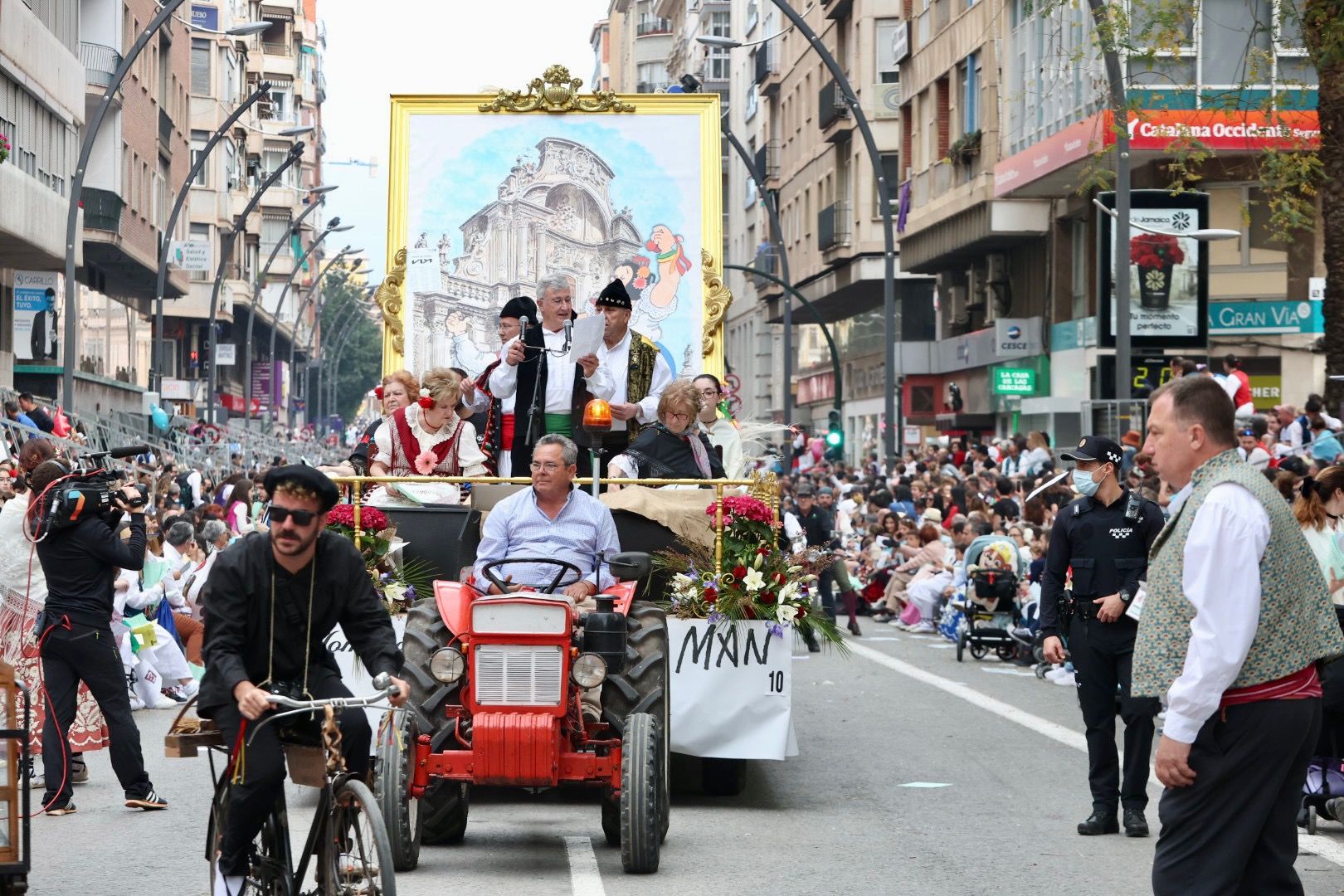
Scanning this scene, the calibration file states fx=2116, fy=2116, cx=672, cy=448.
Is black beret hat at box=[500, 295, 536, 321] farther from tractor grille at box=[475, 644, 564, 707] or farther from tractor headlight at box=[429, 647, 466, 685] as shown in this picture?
tractor grille at box=[475, 644, 564, 707]

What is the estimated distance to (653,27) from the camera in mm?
109062

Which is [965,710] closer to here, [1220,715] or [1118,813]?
[1118,813]

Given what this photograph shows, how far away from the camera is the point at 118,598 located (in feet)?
51.6

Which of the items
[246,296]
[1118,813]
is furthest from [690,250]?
[246,296]

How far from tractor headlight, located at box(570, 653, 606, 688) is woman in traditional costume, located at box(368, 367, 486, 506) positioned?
344cm

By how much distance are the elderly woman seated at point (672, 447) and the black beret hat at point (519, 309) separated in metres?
1.42

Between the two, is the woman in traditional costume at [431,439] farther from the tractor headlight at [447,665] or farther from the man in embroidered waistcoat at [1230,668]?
the man in embroidered waistcoat at [1230,668]

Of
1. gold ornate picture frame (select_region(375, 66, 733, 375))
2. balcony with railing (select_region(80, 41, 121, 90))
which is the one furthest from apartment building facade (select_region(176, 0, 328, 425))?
gold ornate picture frame (select_region(375, 66, 733, 375))

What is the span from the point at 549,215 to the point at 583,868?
658 centimetres

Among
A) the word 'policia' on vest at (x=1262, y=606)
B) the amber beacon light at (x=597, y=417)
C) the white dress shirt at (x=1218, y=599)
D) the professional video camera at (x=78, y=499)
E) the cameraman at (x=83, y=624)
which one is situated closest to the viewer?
the white dress shirt at (x=1218, y=599)

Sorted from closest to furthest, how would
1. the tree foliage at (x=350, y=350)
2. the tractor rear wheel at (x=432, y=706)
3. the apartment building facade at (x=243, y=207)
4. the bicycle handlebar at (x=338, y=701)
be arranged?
1. the bicycle handlebar at (x=338, y=701)
2. the tractor rear wheel at (x=432, y=706)
3. the apartment building facade at (x=243, y=207)
4. the tree foliage at (x=350, y=350)

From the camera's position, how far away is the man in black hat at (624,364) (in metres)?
13.0

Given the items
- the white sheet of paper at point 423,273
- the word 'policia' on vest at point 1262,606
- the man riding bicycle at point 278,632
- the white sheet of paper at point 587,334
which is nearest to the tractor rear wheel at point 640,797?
the man riding bicycle at point 278,632

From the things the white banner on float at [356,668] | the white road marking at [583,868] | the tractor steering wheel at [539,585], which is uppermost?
the tractor steering wheel at [539,585]
